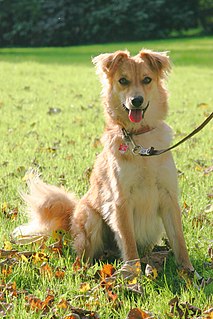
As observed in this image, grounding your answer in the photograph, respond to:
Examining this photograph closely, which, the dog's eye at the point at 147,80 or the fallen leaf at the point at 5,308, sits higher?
the dog's eye at the point at 147,80

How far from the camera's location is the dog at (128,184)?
13.9 ft

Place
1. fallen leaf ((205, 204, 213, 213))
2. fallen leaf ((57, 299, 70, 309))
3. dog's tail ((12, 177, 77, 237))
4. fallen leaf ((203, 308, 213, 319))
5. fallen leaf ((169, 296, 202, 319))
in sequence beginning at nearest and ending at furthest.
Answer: fallen leaf ((203, 308, 213, 319)), fallen leaf ((169, 296, 202, 319)), fallen leaf ((57, 299, 70, 309)), dog's tail ((12, 177, 77, 237)), fallen leaf ((205, 204, 213, 213))

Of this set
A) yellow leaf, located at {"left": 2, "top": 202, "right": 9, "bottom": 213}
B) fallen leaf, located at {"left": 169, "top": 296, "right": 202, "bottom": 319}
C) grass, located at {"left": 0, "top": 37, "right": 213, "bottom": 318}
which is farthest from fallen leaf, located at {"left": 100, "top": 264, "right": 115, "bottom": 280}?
yellow leaf, located at {"left": 2, "top": 202, "right": 9, "bottom": 213}

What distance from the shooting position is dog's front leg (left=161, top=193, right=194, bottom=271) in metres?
4.22

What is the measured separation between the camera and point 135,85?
4.38 meters

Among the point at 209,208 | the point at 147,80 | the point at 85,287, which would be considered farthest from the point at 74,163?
the point at 85,287

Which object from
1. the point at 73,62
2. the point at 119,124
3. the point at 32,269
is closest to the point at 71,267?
the point at 32,269

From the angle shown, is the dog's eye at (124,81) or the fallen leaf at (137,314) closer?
the fallen leaf at (137,314)

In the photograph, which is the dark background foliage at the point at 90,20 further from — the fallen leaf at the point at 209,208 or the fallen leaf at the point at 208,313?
the fallen leaf at the point at 208,313

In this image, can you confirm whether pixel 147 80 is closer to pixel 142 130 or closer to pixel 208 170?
pixel 142 130

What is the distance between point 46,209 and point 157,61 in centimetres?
136

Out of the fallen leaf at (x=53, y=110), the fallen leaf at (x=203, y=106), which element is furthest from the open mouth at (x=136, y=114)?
the fallen leaf at (x=203, y=106)

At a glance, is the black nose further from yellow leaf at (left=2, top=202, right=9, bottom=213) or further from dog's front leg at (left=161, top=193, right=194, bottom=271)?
yellow leaf at (left=2, top=202, right=9, bottom=213)

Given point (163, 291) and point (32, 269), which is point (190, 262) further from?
point (32, 269)
